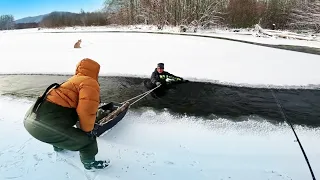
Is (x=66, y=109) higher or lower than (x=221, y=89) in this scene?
higher

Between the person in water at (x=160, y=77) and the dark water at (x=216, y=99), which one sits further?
the person in water at (x=160, y=77)

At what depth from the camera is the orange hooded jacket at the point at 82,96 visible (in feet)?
11.9

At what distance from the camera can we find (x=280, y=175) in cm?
409

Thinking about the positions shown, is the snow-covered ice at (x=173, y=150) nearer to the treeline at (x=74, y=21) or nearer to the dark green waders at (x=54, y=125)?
the dark green waders at (x=54, y=125)

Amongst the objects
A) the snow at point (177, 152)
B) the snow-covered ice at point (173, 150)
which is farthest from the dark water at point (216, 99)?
the snow at point (177, 152)

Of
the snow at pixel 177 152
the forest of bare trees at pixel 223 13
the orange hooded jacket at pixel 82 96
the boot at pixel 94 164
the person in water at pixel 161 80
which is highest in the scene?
the forest of bare trees at pixel 223 13

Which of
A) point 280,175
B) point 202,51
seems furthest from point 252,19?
point 280,175

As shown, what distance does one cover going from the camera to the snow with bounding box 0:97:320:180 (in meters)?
4.11

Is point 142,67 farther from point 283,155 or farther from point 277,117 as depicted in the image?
point 283,155

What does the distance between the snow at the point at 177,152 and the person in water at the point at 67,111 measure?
2.25 ft

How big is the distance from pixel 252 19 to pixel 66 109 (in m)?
41.5

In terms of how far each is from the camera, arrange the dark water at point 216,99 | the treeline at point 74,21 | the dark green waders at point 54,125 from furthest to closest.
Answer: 1. the treeline at point 74,21
2. the dark water at point 216,99
3. the dark green waders at point 54,125

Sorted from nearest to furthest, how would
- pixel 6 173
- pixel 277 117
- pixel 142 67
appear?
1. pixel 6 173
2. pixel 277 117
3. pixel 142 67

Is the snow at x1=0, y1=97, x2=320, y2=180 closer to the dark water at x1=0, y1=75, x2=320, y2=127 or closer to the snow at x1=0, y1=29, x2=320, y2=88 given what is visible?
the dark water at x1=0, y1=75, x2=320, y2=127
